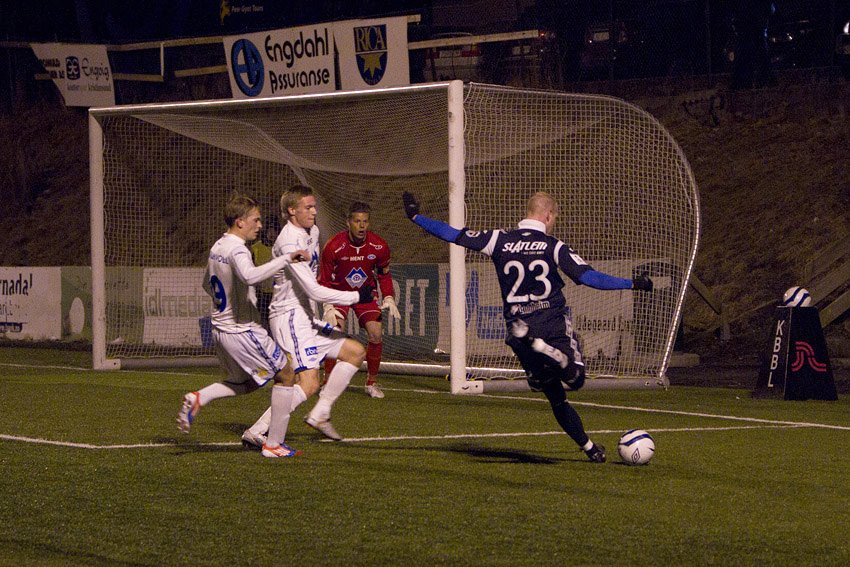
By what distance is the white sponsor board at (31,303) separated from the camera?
73.7 ft

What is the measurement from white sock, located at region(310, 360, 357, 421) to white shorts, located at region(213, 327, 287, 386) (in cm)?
58

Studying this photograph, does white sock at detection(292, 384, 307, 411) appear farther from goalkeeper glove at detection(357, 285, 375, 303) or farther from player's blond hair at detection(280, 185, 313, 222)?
goalkeeper glove at detection(357, 285, 375, 303)

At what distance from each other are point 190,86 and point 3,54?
6293 mm

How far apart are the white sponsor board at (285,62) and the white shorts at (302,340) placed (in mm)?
14470

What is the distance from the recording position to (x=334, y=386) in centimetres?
888

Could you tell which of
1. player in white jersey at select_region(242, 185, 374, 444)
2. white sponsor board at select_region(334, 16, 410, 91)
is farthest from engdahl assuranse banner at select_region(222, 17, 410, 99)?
player in white jersey at select_region(242, 185, 374, 444)

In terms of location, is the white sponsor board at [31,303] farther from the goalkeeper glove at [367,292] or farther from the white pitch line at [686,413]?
the goalkeeper glove at [367,292]

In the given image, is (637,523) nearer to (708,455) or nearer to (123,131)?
(708,455)

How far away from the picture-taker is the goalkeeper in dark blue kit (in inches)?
309

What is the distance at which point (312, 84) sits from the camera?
23203 mm

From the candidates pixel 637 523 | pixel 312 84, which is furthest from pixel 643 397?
pixel 312 84

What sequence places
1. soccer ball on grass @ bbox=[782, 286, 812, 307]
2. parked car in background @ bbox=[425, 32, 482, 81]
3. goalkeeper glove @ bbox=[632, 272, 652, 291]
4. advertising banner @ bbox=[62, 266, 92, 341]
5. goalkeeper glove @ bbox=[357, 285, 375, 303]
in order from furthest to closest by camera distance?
parked car in background @ bbox=[425, 32, 482, 81] < advertising banner @ bbox=[62, 266, 92, 341] < soccer ball on grass @ bbox=[782, 286, 812, 307] < goalkeeper glove @ bbox=[357, 285, 375, 303] < goalkeeper glove @ bbox=[632, 272, 652, 291]

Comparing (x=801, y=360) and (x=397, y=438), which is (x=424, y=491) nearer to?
(x=397, y=438)

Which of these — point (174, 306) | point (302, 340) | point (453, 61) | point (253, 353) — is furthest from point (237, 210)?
point (453, 61)
